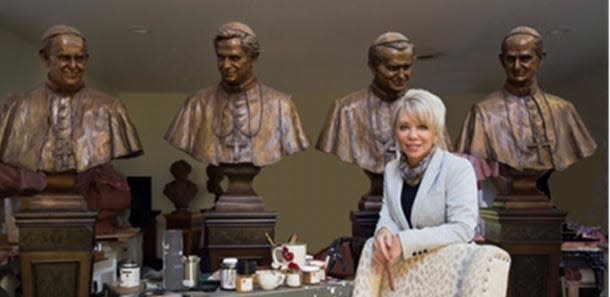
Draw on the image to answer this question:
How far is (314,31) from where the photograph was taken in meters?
4.66

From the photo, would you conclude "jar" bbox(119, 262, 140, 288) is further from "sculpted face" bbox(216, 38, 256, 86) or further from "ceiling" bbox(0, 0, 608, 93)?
"ceiling" bbox(0, 0, 608, 93)

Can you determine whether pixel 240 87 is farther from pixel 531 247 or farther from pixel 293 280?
pixel 531 247

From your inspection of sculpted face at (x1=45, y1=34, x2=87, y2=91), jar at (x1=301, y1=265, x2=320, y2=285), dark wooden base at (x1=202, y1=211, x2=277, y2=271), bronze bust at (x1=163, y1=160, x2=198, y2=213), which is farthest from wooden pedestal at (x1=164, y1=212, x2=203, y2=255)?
jar at (x1=301, y1=265, x2=320, y2=285)

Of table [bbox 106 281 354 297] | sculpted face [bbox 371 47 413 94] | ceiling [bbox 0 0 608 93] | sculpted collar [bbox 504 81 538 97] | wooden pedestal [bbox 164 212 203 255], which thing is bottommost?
wooden pedestal [bbox 164 212 203 255]

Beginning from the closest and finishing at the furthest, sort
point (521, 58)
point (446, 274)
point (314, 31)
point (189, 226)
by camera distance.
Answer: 1. point (446, 274)
2. point (521, 58)
3. point (314, 31)
4. point (189, 226)

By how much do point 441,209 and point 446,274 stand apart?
0.20m

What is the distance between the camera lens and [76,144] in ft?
8.46

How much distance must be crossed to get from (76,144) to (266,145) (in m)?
0.73

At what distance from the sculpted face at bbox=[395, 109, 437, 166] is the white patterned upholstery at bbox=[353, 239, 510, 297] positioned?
265 millimetres

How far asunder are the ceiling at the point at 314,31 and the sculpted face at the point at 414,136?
7.73 ft

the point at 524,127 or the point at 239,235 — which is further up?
the point at 524,127

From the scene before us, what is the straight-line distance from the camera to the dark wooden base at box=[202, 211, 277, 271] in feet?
8.93

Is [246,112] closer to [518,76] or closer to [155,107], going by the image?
[518,76]

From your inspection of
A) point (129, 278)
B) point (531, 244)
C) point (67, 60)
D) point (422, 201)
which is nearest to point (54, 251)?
point (129, 278)
